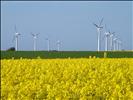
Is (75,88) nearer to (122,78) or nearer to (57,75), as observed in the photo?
(122,78)

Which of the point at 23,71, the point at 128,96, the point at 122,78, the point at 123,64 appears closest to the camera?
the point at 128,96

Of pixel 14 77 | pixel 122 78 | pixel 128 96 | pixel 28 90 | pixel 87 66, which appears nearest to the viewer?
pixel 128 96

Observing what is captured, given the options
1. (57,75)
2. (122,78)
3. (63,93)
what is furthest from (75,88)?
(57,75)

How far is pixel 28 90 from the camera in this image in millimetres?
11930

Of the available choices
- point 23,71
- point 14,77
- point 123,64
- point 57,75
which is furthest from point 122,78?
point 123,64

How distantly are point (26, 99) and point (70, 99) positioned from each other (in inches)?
39.4

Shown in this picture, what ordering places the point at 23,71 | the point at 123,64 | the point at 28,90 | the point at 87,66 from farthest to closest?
the point at 123,64 → the point at 87,66 → the point at 23,71 → the point at 28,90

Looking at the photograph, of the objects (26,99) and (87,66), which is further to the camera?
(87,66)

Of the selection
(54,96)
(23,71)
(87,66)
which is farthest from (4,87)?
(87,66)

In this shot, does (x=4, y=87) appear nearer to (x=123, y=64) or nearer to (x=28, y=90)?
(x=28, y=90)

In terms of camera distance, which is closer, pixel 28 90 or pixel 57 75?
pixel 28 90

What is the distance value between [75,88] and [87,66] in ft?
25.0

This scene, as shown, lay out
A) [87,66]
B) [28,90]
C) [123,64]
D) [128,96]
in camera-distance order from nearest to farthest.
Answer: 1. [128,96]
2. [28,90]
3. [87,66]
4. [123,64]

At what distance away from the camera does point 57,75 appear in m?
16.6
